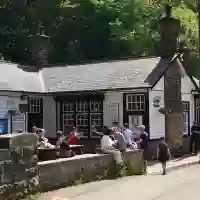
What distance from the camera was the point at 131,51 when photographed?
38.7 meters

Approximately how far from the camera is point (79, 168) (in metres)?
14.3

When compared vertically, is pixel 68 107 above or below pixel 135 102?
below

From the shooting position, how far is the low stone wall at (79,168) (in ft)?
42.0

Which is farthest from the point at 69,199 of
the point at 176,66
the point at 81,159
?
the point at 176,66

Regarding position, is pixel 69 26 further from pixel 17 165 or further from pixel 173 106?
pixel 17 165

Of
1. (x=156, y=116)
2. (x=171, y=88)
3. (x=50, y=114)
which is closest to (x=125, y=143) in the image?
(x=156, y=116)

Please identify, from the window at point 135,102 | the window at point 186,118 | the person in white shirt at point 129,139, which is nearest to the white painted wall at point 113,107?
the window at point 135,102

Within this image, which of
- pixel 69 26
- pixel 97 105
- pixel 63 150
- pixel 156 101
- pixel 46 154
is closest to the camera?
pixel 46 154

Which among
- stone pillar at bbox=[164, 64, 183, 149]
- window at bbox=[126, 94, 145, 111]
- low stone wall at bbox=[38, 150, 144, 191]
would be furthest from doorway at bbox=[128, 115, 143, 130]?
low stone wall at bbox=[38, 150, 144, 191]

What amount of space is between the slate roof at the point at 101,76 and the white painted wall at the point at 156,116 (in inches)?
28.9

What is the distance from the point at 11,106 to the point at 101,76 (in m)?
4.77

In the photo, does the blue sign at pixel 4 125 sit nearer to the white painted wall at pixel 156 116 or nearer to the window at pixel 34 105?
the window at pixel 34 105

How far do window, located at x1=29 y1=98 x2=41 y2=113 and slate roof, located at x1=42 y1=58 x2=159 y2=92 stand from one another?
72 centimetres

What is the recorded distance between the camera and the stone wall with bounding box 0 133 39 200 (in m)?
11.1
